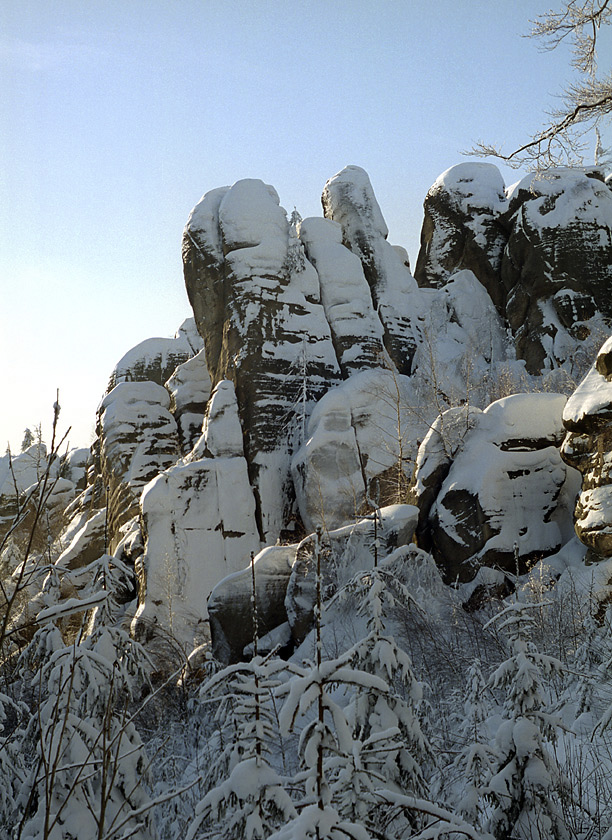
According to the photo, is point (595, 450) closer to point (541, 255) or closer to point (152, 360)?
point (541, 255)

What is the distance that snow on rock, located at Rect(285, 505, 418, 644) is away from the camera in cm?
1295

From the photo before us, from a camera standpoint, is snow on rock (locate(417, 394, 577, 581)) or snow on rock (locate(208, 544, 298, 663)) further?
snow on rock (locate(417, 394, 577, 581))

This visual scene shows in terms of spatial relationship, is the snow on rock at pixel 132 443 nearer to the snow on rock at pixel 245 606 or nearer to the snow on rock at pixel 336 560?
the snow on rock at pixel 245 606

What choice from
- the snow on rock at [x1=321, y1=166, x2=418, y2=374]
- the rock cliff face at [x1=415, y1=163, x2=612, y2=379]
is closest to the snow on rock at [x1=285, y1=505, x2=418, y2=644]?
the rock cliff face at [x1=415, y1=163, x2=612, y2=379]

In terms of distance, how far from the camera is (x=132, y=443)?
94.0 feet

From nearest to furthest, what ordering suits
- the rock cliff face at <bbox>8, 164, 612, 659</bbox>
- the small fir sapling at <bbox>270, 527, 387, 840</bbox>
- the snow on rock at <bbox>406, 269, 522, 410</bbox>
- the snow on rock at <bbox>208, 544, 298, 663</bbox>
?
1. the small fir sapling at <bbox>270, 527, 387, 840</bbox>
2. the snow on rock at <bbox>208, 544, 298, 663</bbox>
3. the rock cliff face at <bbox>8, 164, 612, 659</bbox>
4. the snow on rock at <bbox>406, 269, 522, 410</bbox>

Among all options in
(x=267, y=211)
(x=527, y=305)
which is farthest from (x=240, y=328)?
(x=527, y=305)

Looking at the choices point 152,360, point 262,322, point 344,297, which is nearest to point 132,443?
point 262,322

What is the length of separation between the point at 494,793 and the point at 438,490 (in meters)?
12.1

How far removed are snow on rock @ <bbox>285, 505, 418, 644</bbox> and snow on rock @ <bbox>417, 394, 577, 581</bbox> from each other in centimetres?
102

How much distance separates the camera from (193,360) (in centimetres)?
3112

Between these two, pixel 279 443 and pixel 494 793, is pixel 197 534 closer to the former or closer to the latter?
pixel 279 443

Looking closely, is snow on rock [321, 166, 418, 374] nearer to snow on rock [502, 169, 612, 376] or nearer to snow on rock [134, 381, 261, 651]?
snow on rock [502, 169, 612, 376]

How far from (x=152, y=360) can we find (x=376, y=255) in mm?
12857
